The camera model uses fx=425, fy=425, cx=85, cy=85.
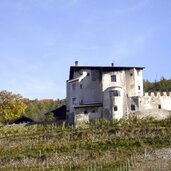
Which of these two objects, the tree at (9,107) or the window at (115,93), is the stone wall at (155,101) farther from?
the tree at (9,107)

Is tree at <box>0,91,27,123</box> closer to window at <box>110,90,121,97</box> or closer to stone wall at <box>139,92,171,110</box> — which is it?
window at <box>110,90,121,97</box>

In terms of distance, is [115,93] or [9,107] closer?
[115,93]

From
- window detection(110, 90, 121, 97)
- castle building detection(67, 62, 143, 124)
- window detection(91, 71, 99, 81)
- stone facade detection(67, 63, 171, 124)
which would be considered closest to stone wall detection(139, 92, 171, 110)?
stone facade detection(67, 63, 171, 124)

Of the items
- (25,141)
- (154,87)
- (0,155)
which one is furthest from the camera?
(154,87)

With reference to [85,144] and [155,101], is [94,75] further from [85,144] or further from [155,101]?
[85,144]

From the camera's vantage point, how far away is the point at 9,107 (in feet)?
220

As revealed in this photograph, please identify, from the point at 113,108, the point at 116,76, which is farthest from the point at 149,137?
the point at 116,76

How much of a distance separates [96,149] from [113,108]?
12162 mm

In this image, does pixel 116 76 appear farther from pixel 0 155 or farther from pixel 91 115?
pixel 0 155

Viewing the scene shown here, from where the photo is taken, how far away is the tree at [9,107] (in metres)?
66.7

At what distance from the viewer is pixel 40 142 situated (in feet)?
157

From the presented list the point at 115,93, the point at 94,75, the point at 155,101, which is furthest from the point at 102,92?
the point at 155,101

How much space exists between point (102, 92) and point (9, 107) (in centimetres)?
1791

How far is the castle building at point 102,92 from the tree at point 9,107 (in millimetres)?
11020
